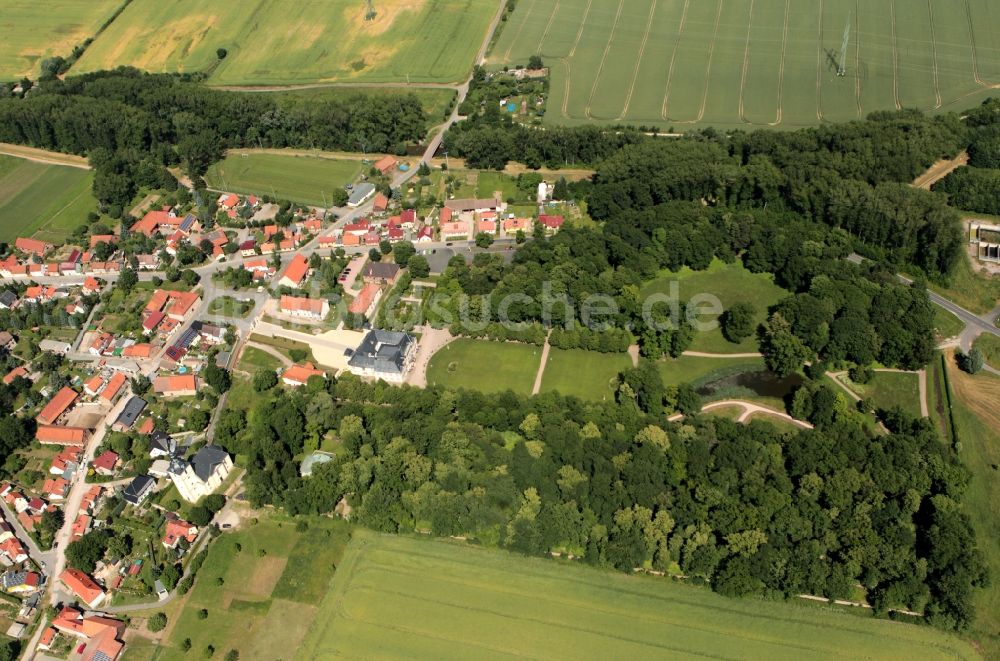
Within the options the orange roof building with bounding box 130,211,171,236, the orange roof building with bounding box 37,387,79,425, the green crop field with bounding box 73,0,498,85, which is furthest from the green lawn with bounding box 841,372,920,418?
the orange roof building with bounding box 130,211,171,236

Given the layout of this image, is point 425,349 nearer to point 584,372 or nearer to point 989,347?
point 584,372

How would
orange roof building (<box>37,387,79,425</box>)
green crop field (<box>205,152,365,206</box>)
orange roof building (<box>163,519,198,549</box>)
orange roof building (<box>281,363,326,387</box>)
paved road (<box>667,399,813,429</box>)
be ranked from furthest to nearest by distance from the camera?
green crop field (<box>205,152,365,206</box>) → orange roof building (<box>281,363,326,387</box>) → orange roof building (<box>37,387,79,425</box>) → paved road (<box>667,399,813,429</box>) → orange roof building (<box>163,519,198,549</box>)

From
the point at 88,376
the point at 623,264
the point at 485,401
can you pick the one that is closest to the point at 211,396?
the point at 88,376

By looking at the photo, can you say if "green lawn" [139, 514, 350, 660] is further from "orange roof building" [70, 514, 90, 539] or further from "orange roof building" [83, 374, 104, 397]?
"orange roof building" [83, 374, 104, 397]

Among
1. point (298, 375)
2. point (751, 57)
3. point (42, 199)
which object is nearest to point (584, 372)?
point (298, 375)

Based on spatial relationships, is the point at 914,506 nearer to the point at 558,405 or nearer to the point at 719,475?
the point at 719,475
